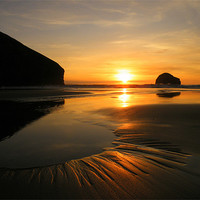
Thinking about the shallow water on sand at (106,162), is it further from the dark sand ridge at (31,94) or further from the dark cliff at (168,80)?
the dark cliff at (168,80)

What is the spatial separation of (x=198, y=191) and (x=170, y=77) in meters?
139

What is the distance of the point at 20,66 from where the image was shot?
56.0m

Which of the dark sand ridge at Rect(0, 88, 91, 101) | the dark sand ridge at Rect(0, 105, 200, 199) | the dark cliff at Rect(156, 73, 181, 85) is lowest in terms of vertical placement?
the dark sand ridge at Rect(0, 105, 200, 199)

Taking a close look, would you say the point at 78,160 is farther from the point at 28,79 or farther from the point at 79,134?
the point at 28,79

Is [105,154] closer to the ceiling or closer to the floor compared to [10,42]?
closer to the floor

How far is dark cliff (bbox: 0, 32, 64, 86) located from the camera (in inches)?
1973

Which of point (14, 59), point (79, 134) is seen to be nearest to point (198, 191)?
point (79, 134)

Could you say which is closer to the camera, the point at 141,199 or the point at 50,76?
the point at 141,199

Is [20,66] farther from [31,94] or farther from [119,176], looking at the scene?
[119,176]

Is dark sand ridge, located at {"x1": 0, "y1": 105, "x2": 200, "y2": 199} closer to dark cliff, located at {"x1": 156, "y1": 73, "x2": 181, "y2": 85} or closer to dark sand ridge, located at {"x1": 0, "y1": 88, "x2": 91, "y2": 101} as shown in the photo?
dark sand ridge, located at {"x1": 0, "y1": 88, "x2": 91, "y2": 101}

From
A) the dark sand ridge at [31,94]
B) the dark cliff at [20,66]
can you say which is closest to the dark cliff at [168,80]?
the dark cliff at [20,66]

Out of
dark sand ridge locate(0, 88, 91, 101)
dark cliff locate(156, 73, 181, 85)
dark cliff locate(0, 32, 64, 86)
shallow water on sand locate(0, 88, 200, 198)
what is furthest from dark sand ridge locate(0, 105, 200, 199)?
dark cliff locate(156, 73, 181, 85)

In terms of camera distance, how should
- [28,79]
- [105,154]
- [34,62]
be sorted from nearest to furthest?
[105,154]
[28,79]
[34,62]

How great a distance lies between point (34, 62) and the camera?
2571 inches
